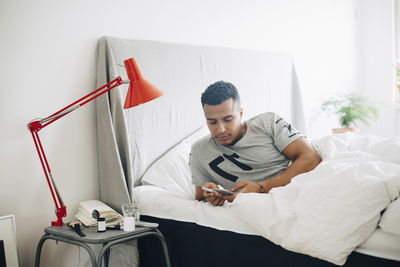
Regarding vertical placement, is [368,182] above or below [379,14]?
below

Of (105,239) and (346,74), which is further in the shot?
(346,74)

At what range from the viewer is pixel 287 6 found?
320 centimetres

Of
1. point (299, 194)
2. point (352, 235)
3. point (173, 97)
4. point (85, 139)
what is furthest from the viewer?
point (173, 97)

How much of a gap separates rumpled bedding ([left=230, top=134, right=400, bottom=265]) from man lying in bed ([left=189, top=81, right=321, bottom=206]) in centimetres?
32

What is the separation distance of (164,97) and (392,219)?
1.38 meters

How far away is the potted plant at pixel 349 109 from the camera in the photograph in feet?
11.0

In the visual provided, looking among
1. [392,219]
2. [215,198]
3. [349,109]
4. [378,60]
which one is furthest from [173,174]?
[378,60]

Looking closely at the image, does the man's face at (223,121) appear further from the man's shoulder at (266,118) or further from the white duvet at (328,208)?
the white duvet at (328,208)

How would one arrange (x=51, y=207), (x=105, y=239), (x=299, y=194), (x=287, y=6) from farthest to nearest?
(x=287, y=6)
(x=51, y=207)
(x=105, y=239)
(x=299, y=194)

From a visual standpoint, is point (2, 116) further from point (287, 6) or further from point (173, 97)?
point (287, 6)

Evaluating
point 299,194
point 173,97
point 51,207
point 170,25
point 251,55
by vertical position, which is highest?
point 170,25

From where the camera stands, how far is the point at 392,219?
112cm

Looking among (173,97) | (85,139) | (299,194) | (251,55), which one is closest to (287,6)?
(251,55)

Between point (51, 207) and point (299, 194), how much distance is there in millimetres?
1132
